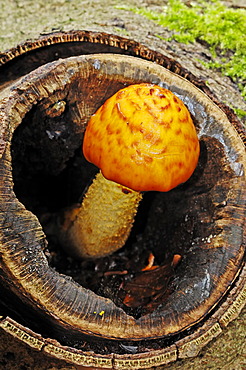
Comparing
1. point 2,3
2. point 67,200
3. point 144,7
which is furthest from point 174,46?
point 67,200

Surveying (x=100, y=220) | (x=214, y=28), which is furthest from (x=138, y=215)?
(x=214, y=28)

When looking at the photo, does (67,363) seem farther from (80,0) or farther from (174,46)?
(80,0)

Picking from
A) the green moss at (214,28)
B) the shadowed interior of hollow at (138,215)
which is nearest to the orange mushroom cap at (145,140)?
the shadowed interior of hollow at (138,215)

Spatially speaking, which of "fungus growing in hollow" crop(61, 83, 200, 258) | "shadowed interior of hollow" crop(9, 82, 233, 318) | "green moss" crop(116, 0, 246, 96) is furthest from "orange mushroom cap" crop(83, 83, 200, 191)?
"green moss" crop(116, 0, 246, 96)

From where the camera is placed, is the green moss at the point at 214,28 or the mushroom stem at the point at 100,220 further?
the green moss at the point at 214,28

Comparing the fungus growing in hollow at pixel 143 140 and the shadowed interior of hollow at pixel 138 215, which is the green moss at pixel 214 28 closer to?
the shadowed interior of hollow at pixel 138 215

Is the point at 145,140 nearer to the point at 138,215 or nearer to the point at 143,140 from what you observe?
the point at 143,140
